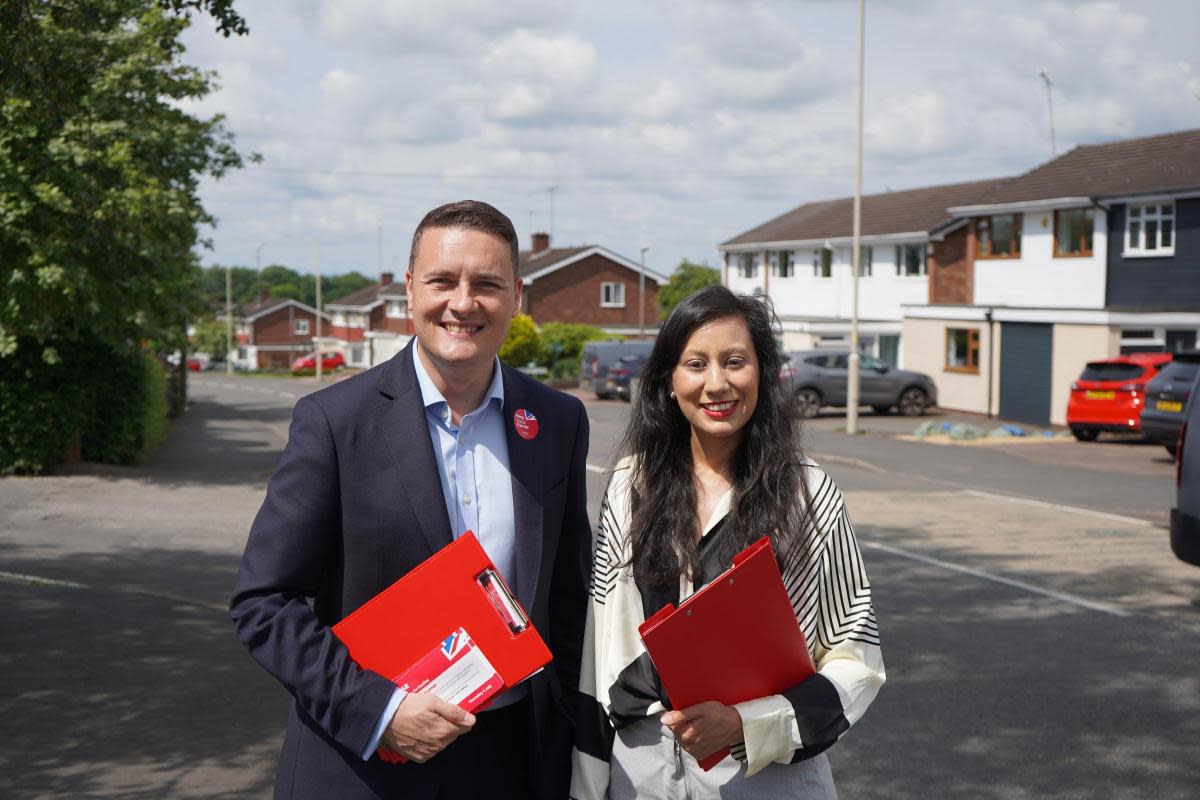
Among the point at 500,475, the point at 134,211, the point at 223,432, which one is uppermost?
the point at 134,211

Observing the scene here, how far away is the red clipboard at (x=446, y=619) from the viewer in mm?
2648

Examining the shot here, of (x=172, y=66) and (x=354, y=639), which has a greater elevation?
(x=172, y=66)

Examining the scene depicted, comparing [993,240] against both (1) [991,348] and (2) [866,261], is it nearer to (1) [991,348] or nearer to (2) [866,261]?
(1) [991,348]

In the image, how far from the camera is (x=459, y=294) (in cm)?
285

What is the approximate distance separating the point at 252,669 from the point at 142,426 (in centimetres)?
1335

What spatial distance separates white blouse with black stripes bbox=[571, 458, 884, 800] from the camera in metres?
2.73

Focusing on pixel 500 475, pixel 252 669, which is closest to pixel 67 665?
pixel 252 669

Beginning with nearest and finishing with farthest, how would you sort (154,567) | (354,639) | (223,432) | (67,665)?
(354,639), (67,665), (154,567), (223,432)

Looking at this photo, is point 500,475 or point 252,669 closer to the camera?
point 500,475

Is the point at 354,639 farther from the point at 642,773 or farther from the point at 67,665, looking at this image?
the point at 67,665

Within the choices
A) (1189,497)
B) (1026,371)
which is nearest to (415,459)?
(1189,497)

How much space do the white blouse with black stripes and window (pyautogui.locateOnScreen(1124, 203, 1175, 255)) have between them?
31051 mm

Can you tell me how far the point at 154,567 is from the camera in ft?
34.1

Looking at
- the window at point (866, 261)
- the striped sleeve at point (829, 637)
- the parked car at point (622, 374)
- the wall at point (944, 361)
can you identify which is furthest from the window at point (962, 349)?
the striped sleeve at point (829, 637)
